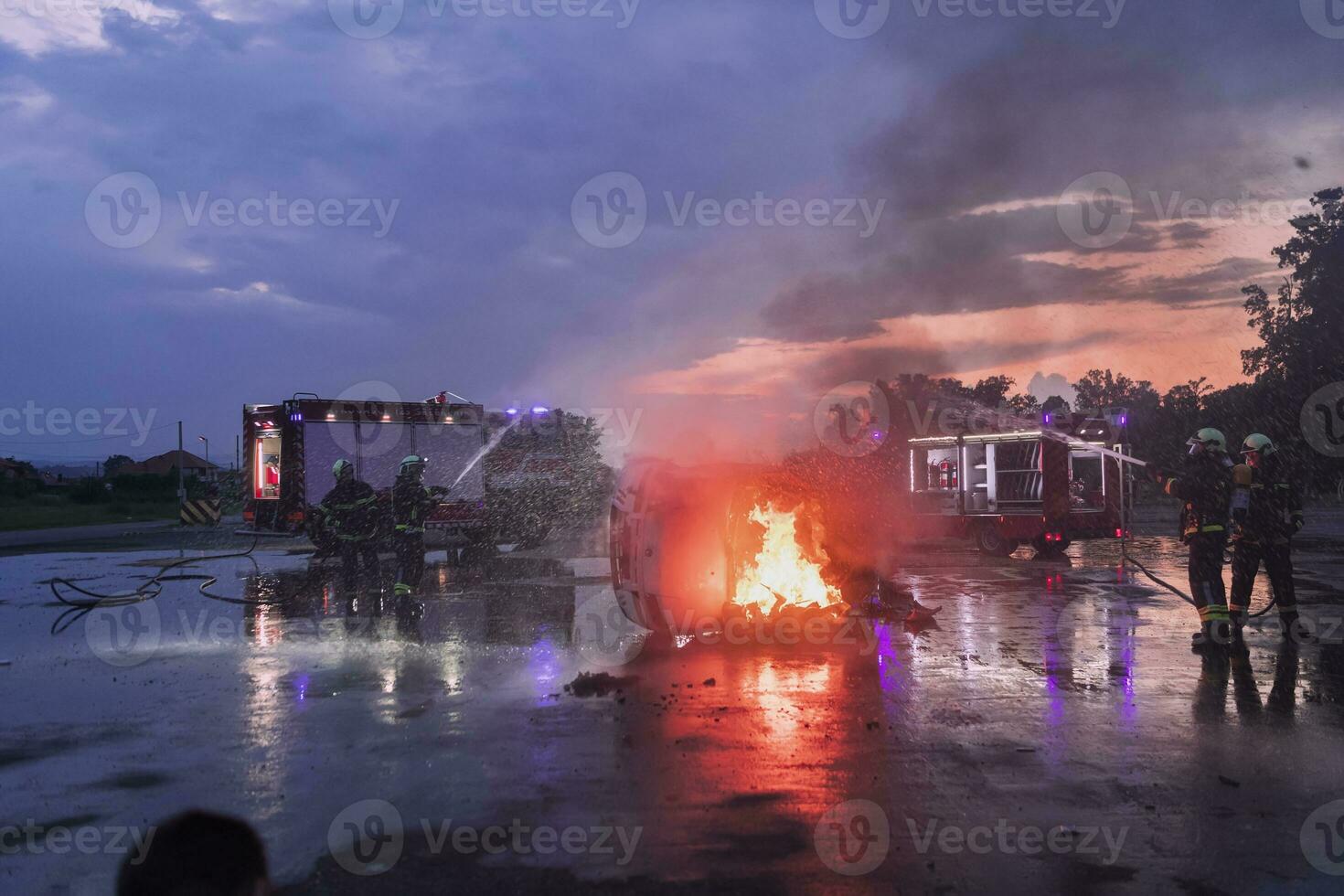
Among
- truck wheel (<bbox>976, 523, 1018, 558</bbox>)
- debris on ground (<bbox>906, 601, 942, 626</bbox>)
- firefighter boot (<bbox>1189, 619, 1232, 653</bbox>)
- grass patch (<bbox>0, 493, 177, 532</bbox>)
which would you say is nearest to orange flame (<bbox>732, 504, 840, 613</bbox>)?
debris on ground (<bbox>906, 601, 942, 626</bbox>)

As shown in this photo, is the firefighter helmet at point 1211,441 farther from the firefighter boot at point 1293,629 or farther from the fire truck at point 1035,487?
the fire truck at point 1035,487

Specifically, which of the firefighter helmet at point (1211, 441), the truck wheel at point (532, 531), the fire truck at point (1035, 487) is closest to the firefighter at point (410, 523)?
the truck wheel at point (532, 531)

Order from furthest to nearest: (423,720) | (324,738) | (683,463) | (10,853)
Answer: (683,463) → (423,720) → (324,738) → (10,853)

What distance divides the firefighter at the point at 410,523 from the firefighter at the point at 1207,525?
26.6ft

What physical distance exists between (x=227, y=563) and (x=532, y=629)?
1100 cm

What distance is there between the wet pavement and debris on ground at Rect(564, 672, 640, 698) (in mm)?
86

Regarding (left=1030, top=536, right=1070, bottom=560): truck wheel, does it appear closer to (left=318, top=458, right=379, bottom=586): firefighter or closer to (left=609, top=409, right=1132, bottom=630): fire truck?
(left=609, top=409, right=1132, bottom=630): fire truck

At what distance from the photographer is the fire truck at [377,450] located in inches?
667

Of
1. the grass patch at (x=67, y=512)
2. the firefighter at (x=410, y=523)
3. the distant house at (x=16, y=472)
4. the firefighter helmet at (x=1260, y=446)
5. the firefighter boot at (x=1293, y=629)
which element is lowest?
the firefighter boot at (x=1293, y=629)

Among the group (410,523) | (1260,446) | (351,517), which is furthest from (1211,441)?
(351,517)

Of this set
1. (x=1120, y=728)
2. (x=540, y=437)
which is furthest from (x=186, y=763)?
(x=540, y=437)

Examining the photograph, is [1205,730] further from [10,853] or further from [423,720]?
[10,853]

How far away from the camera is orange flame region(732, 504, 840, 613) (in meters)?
8.56

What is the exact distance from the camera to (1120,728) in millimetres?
5574
